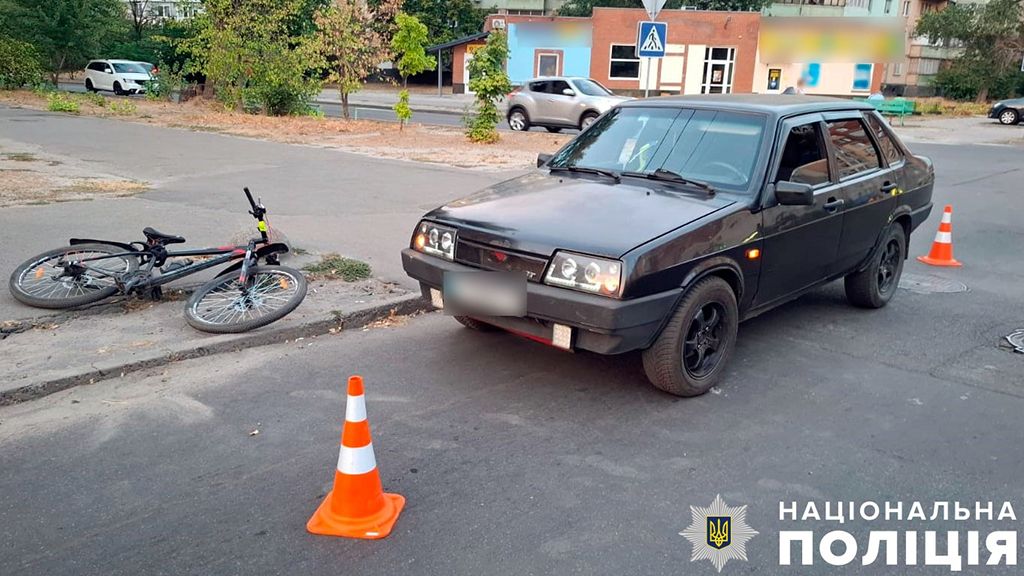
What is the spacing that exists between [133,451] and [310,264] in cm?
351

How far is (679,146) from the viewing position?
5.55m

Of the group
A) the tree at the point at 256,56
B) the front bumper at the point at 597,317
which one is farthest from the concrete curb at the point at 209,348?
the tree at the point at 256,56

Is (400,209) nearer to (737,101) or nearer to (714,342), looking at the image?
(737,101)

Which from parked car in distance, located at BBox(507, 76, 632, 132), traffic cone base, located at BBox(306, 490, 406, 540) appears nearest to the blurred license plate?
traffic cone base, located at BBox(306, 490, 406, 540)

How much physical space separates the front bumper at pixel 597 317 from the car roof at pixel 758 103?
179 centimetres

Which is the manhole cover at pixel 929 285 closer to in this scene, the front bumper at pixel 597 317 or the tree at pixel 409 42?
the front bumper at pixel 597 317

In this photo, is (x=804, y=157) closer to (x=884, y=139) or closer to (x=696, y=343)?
(x=884, y=139)

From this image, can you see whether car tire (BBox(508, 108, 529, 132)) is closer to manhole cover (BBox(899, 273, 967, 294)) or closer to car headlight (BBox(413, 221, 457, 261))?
manhole cover (BBox(899, 273, 967, 294))

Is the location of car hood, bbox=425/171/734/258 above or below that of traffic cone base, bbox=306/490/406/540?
above

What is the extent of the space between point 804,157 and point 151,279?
4.87m

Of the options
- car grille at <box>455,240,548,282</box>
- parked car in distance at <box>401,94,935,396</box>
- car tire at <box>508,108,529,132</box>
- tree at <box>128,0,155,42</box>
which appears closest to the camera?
parked car in distance at <box>401,94,935,396</box>

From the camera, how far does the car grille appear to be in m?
4.55

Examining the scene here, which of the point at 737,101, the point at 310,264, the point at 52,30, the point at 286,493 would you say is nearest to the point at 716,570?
the point at 286,493

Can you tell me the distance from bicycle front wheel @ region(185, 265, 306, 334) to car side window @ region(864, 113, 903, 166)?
4.79 meters
